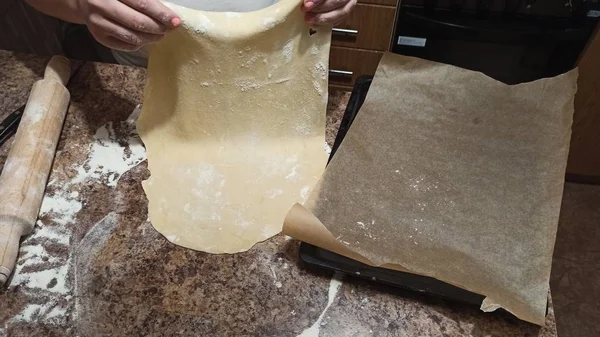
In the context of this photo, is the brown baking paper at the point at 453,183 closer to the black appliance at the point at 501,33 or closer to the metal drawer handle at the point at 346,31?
the black appliance at the point at 501,33

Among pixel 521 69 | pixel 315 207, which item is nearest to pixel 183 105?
pixel 315 207

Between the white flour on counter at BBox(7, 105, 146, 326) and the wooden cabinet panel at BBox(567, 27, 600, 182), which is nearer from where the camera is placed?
the white flour on counter at BBox(7, 105, 146, 326)

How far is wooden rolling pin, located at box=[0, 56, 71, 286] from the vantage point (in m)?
0.67

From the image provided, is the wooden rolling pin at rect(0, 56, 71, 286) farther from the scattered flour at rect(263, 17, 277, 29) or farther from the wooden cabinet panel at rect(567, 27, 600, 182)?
the wooden cabinet panel at rect(567, 27, 600, 182)

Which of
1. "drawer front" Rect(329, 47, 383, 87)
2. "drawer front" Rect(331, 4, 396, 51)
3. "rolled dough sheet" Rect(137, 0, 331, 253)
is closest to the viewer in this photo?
"rolled dough sheet" Rect(137, 0, 331, 253)

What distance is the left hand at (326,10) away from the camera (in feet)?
2.47

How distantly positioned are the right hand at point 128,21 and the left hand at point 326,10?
0.20 metres

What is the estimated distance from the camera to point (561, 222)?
168cm

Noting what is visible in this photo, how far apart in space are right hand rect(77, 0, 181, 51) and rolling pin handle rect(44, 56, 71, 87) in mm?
209

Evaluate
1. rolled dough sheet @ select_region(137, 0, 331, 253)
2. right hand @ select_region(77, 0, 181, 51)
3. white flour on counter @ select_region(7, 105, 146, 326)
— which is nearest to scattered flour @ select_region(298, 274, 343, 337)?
rolled dough sheet @ select_region(137, 0, 331, 253)

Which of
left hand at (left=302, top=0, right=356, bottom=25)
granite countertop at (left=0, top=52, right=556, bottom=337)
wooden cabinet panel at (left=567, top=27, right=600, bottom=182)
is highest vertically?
left hand at (left=302, top=0, right=356, bottom=25)

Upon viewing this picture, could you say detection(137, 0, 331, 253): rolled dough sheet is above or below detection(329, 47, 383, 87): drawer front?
above

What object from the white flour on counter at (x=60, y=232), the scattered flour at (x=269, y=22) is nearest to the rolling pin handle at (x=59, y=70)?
the white flour on counter at (x=60, y=232)

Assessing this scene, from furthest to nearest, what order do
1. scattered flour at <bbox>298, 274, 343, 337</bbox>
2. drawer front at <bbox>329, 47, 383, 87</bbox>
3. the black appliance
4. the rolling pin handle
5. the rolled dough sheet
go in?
drawer front at <bbox>329, 47, 383, 87</bbox> < the black appliance < the rolling pin handle < the rolled dough sheet < scattered flour at <bbox>298, 274, 343, 337</bbox>
